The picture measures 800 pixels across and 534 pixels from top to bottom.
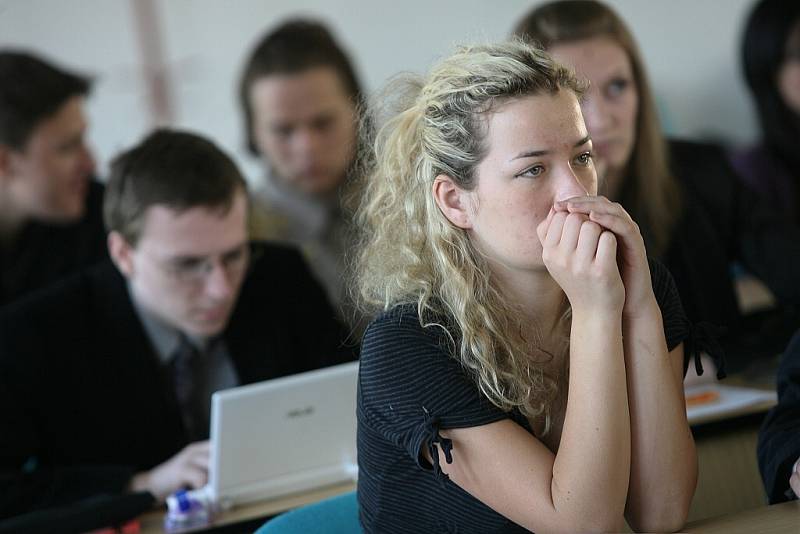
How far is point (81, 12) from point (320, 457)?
2.16m

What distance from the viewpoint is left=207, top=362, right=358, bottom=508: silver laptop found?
5.86ft

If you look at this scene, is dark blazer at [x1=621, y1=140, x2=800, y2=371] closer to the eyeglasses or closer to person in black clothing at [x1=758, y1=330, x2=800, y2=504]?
person in black clothing at [x1=758, y1=330, x2=800, y2=504]

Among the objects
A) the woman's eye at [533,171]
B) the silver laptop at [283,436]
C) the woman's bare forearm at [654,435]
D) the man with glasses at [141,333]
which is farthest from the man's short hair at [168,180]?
the woman's bare forearm at [654,435]

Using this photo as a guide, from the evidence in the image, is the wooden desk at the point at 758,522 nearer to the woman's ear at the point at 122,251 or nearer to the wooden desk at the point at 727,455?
the wooden desk at the point at 727,455

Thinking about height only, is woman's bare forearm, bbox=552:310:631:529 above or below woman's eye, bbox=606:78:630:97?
below

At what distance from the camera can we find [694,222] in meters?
2.40

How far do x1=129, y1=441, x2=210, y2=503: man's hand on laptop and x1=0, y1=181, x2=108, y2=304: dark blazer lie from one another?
3.65ft

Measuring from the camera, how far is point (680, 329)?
1432 millimetres

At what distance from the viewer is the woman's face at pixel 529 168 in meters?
1.32

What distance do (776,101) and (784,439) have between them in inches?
Answer: 91.3

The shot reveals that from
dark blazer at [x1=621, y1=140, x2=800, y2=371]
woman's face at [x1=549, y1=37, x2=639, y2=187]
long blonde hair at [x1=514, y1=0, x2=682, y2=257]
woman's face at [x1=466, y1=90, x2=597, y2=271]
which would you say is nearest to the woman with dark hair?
dark blazer at [x1=621, y1=140, x2=800, y2=371]

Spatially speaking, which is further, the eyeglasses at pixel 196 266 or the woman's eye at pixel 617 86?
the woman's eye at pixel 617 86

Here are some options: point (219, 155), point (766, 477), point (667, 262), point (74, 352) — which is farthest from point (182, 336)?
point (766, 477)

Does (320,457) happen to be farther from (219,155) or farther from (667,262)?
(667,262)
